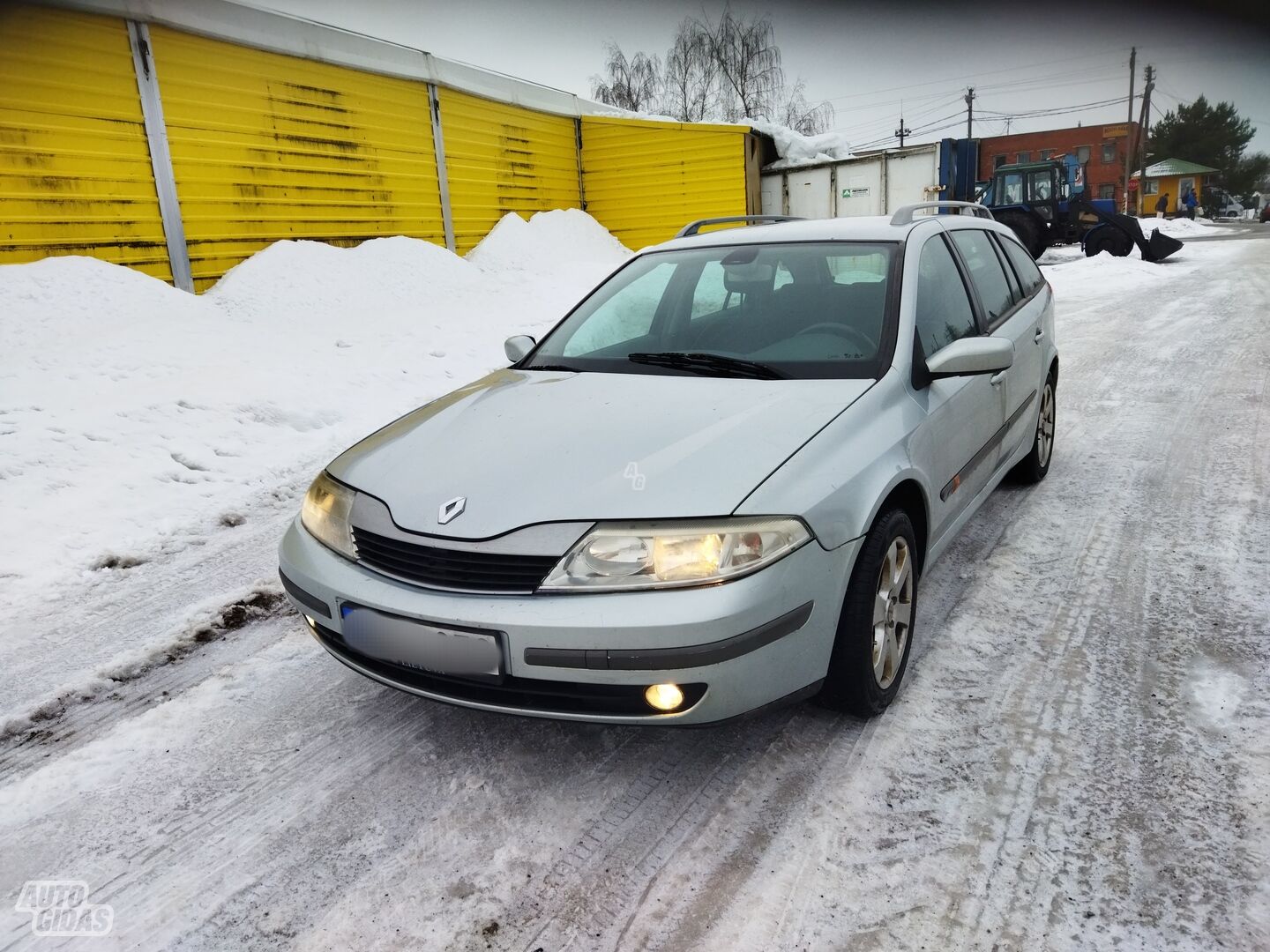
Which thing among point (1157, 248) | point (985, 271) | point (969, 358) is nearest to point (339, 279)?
point (985, 271)

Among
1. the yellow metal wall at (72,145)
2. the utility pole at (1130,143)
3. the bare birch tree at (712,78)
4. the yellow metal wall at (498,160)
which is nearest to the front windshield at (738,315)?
the yellow metal wall at (72,145)

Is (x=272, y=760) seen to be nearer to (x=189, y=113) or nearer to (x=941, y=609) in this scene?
(x=941, y=609)

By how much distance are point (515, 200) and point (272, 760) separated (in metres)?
13.0

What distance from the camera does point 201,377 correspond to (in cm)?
655

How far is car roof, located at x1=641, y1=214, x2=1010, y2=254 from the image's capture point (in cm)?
338

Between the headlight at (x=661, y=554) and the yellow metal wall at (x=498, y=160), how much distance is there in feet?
38.6

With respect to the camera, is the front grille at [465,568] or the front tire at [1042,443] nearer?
the front grille at [465,568]

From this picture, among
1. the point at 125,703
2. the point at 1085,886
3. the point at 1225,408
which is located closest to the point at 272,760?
the point at 125,703

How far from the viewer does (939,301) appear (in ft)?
10.8

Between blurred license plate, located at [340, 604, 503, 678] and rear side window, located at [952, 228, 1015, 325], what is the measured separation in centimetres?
278

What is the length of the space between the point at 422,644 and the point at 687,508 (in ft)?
2.49

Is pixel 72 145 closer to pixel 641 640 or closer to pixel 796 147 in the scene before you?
pixel 641 640

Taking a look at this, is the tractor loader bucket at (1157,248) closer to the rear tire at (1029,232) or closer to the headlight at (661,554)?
the rear tire at (1029,232)

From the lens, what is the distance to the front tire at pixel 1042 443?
4.48 metres
